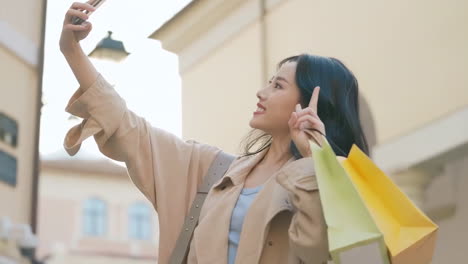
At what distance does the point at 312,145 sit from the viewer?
2.44 m

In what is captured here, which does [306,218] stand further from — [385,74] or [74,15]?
[385,74]

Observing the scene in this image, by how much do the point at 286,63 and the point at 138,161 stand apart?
0.38 metres

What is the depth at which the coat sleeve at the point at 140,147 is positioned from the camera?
260cm

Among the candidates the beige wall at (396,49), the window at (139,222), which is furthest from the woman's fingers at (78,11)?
the window at (139,222)

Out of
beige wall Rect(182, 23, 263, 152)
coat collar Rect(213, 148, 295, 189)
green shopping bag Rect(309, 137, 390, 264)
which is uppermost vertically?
beige wall Rect(182, 23, 263, 152)

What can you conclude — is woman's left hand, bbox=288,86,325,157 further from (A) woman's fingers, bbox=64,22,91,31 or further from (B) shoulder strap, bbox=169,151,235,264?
(A) woman's fingers, bbox=64,22,91,31

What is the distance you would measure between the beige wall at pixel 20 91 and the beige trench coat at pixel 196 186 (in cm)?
499

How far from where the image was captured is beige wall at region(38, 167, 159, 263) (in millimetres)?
21969

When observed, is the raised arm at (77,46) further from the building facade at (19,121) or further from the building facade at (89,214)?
the building facade at (89,214)

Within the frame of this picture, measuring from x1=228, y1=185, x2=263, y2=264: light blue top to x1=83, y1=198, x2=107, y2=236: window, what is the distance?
20013 millimetres

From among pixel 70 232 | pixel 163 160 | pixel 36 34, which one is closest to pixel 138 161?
pixel 163 160

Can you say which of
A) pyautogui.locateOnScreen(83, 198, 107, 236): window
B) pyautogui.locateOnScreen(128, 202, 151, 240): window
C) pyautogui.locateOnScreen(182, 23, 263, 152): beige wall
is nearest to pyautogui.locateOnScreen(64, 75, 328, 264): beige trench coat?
pyautogui.locateOnScreen(182, 23, 263, 152): beige wall

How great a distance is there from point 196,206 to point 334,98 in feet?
1.19

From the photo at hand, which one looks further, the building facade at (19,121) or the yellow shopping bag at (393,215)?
the building facade at (19,121)
